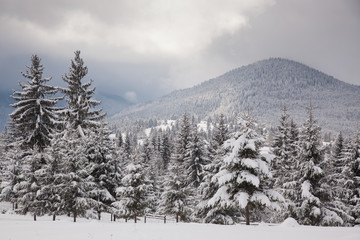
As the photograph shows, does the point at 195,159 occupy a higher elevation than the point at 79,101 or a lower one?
lower

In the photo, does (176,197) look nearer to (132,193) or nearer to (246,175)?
(132,193)

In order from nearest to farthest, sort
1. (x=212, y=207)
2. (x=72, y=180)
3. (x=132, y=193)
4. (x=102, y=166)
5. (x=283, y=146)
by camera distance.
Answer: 1. (x=72, y=180)
2. (x=212, y=207)
3. (x=132, y=193)
4. (x=102, y=166)
5. (x=283, y=146)

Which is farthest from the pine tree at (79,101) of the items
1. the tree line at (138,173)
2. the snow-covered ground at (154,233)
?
the snow-covered ground at (154,233)

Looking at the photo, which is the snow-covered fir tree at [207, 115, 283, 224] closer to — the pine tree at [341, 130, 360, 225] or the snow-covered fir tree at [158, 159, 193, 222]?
the snow-covered fir tree at [158, 159, 193, 222]

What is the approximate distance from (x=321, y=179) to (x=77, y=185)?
20.7 meters

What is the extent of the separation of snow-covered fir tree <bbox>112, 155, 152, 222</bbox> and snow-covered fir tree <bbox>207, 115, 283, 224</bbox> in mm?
10691

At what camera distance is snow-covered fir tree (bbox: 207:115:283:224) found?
54.7ft

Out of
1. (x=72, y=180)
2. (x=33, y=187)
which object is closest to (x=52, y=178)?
(x=33, y=187)

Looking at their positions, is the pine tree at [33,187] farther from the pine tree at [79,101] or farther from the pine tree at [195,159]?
the pine tree at [195,159]

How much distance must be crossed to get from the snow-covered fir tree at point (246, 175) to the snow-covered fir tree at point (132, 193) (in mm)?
10691

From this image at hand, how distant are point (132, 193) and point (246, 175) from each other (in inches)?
538

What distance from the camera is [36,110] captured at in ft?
80.5

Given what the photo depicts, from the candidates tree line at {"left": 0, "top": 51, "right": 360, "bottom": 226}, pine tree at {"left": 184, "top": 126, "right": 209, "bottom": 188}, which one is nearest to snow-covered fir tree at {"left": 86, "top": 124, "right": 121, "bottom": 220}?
tree line at {"left": 0, "top": 51, "right": 360, "bottom": 226}

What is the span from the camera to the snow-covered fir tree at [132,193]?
26000 mm
